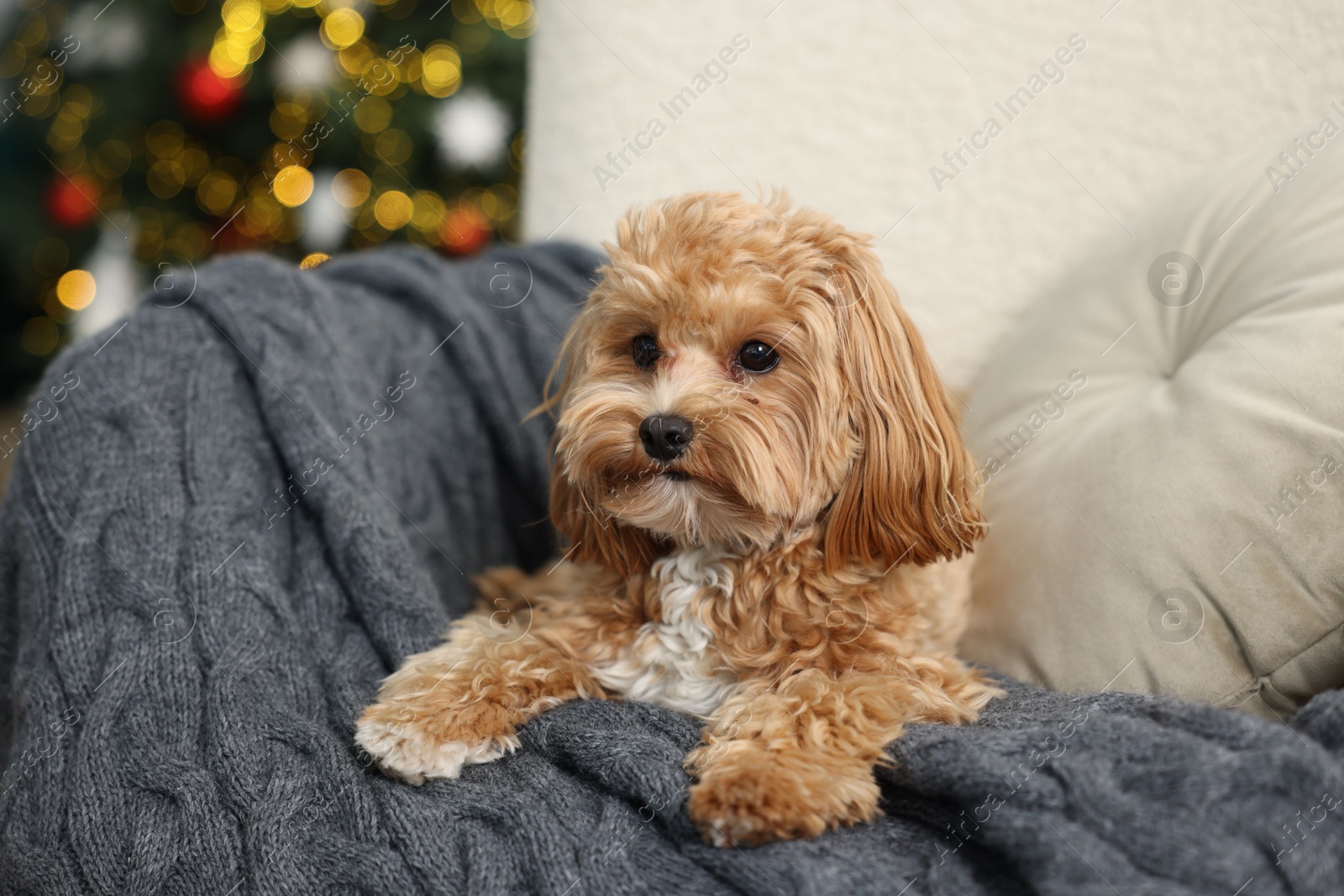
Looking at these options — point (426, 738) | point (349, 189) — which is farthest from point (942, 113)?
point (349, 189)

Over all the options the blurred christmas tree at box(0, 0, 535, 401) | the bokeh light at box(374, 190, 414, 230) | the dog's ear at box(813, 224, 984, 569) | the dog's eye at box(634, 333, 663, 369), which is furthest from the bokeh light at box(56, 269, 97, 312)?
the dog's ear at box(813, 224, 984, 569)

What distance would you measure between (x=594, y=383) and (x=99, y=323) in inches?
145

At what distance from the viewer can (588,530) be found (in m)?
1.58

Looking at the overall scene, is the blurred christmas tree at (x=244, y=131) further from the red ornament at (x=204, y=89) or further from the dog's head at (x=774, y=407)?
the dog's head at (x=774, y=407)

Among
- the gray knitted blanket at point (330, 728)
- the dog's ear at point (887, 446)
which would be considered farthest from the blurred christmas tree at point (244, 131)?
the dog's ear at point (887, 446)

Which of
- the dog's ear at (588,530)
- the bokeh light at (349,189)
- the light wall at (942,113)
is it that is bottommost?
the bokeh light at (349,189)

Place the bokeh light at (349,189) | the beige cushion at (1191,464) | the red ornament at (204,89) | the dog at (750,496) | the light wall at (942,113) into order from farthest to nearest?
the bokeh light at (349,189) < the red ornament at (204,89) < the light wall at (942,113) < the dog at (750,496) < the beige cushion at (1191,464)

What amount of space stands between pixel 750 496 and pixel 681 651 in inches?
13.1

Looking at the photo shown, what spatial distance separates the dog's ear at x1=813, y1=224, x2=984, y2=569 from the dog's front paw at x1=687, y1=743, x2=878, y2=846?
368mm

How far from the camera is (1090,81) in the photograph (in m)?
2.10

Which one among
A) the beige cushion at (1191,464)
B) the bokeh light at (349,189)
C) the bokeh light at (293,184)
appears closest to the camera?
the beige cushion at (1191,464)

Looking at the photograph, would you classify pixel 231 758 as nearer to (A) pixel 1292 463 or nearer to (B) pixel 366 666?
(B) pixel 366 666

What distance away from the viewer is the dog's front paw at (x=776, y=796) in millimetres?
1086

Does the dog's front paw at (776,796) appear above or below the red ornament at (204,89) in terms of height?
below
